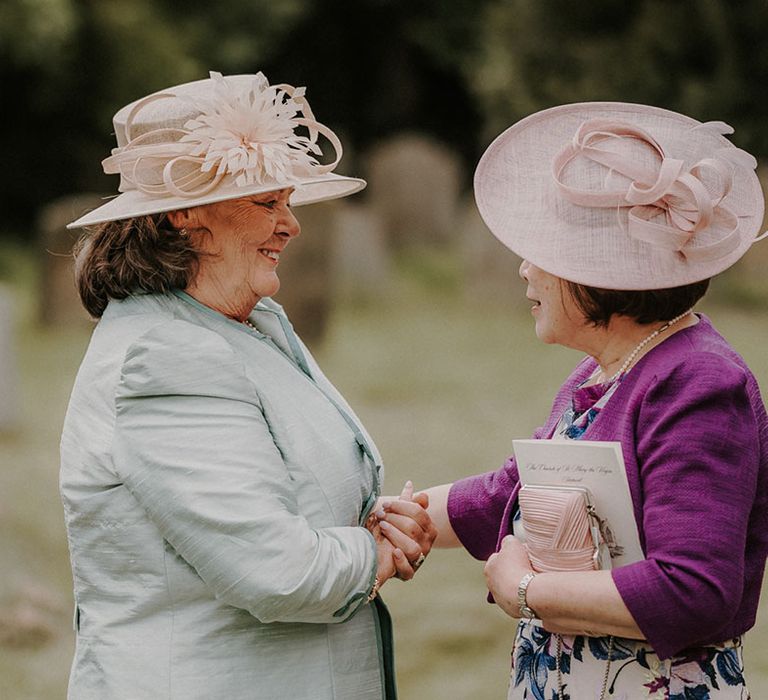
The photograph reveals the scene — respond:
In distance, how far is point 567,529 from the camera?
2.28 m

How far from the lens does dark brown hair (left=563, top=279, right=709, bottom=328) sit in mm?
2326

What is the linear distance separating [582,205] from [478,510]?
0.79 meters

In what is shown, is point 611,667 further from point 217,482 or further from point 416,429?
point 416,429

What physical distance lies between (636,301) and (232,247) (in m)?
0.79

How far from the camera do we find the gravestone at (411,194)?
18031 millimetres

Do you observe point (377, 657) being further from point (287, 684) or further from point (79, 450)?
point (79, 450)

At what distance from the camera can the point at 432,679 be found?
524 centimetres

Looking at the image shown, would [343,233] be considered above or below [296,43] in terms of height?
below

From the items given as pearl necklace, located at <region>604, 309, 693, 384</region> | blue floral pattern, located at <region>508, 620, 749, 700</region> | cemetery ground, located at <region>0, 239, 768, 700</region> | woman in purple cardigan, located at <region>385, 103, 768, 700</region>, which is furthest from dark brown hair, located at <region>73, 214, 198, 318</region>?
cemetery ground, located at <region>0, 239, 768, 700</region>

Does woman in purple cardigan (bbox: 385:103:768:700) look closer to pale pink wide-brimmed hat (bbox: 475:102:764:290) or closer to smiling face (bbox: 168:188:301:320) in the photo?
pale pink wide-brimmed hat (bbox: 475:102:764:290)

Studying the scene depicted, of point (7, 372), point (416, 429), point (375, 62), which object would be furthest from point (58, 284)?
point (375, 62)

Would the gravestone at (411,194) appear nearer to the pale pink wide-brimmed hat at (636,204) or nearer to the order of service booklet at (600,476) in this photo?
the pale pink wide-brimmed hat at (636,204)

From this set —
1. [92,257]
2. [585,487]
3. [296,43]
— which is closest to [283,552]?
[585,487]

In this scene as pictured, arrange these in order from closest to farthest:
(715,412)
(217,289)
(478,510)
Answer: (715,412), (217,289), (478,510)
